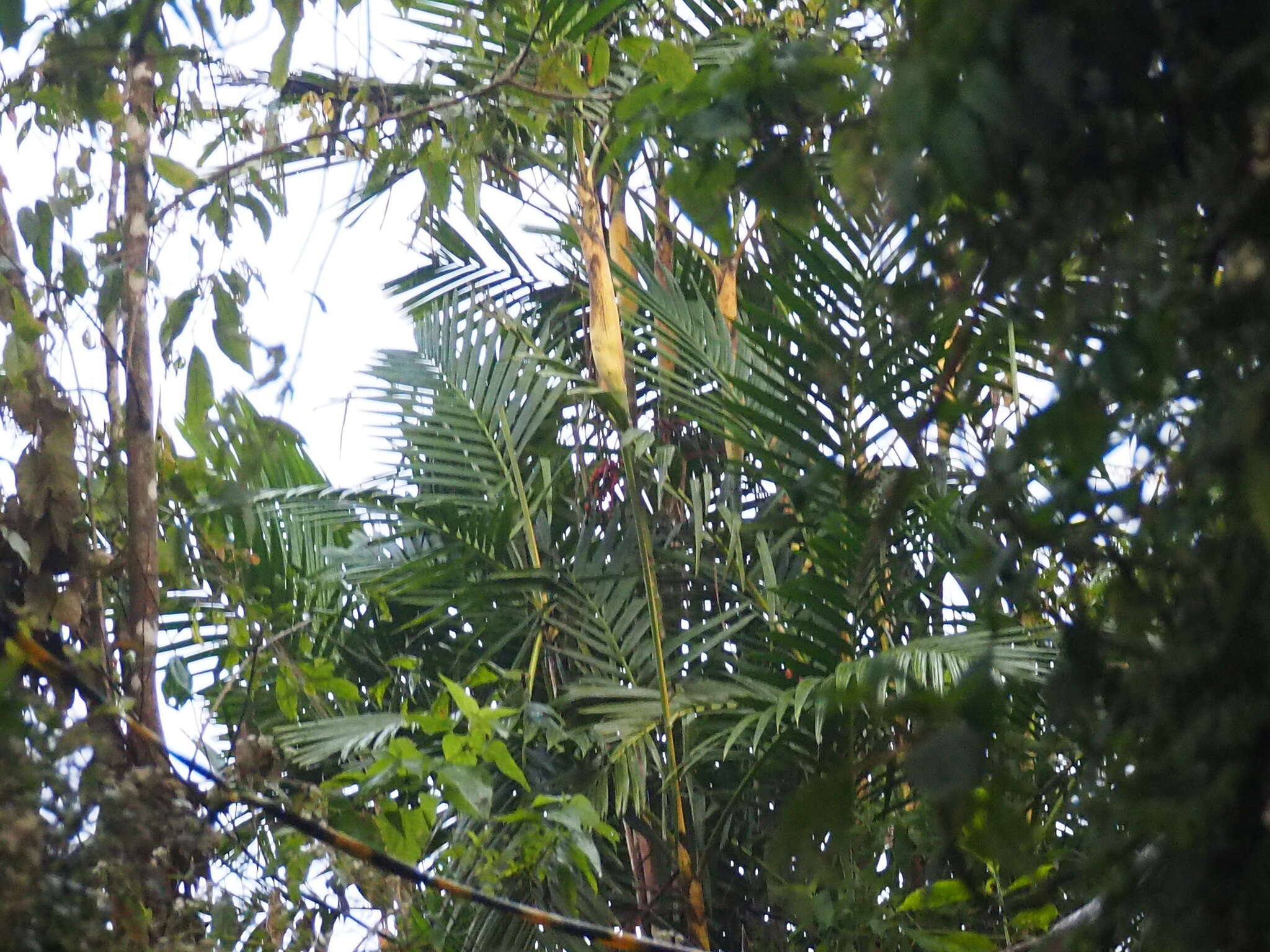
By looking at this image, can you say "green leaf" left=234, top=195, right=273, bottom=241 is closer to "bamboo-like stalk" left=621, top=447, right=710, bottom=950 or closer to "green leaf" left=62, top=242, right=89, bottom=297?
"green leaf" left=62, top=242, right=89, bottom=297

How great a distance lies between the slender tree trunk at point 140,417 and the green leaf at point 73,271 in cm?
4

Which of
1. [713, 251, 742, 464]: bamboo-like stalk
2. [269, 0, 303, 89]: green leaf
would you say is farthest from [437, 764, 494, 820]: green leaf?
[713, 251, 742, 464]: bamboo-like stalk

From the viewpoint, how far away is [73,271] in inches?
47.6

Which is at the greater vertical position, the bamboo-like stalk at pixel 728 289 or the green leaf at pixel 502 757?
the bamboo-like stalk at pixel 728 289

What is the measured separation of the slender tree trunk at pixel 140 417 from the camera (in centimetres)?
126

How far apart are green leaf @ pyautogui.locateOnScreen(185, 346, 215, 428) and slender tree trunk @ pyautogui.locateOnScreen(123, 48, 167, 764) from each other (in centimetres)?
13

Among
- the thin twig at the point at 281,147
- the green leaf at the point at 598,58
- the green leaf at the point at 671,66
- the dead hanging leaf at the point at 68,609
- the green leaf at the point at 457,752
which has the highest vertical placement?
the green leaf at the point at 598,58

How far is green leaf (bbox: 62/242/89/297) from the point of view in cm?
121

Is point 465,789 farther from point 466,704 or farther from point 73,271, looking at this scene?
point 73,271

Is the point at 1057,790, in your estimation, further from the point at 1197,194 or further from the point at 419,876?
the point at 1197,194

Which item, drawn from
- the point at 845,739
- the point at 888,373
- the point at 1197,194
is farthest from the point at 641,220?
the point at 1197,194

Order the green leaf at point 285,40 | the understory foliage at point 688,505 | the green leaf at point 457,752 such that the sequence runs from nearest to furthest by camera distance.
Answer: the understory foliage at point 688,505
the green leaf at point 285,40
the green leaf at point 457,752

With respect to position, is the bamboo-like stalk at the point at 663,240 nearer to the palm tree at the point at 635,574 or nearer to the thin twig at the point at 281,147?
the palm tree at the point at 635,574

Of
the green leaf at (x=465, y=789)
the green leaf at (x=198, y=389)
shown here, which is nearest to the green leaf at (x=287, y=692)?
the green leaf at (x=465, y=789)
